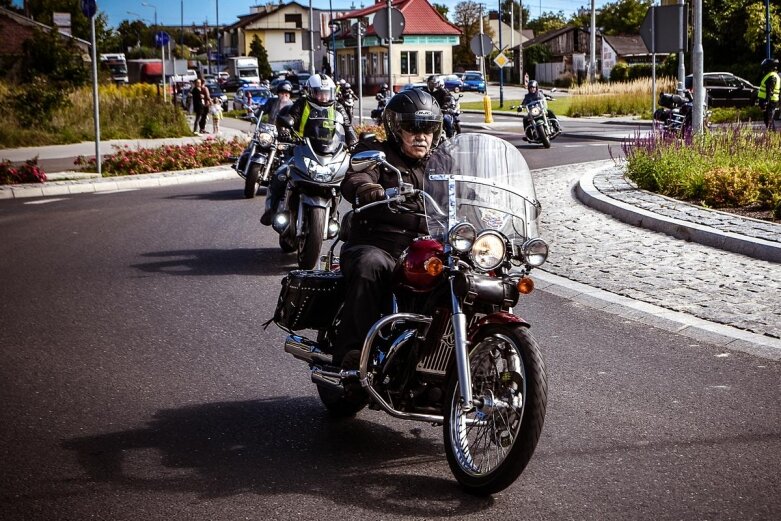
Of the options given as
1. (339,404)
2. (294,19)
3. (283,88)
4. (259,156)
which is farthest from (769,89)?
(294,19)

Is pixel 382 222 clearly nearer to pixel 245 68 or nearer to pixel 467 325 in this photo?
pixel 467 325

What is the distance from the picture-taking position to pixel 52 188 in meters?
19.0

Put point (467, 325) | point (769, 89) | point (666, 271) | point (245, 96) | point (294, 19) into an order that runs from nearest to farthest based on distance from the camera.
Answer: point (467, 325)
point (666, 271)
point (769, 89)
point (245, 96)
point (294, 19)

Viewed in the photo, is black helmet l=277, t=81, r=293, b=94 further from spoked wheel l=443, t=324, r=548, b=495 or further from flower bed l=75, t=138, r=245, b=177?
spoked wheel l=443, t=324, r=548, b=495

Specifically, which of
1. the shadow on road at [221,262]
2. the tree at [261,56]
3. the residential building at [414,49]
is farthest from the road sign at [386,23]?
the tree at [261,56]

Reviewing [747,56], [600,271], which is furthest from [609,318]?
[747,56]

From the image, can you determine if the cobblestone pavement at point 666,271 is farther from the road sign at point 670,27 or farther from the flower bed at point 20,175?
the flower bed at point 20,175

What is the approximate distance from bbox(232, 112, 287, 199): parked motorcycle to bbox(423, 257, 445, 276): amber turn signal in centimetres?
1015

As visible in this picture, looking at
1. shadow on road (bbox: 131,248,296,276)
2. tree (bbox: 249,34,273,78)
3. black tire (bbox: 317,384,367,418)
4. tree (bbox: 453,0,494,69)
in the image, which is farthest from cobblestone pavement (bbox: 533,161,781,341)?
tree (bbox: 453,0,494,69)

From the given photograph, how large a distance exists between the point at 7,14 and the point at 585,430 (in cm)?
6556

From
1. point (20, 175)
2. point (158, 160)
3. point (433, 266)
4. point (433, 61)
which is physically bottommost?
point (433, 266)

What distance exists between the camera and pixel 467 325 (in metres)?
4.68

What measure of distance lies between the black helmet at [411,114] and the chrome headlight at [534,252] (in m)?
1.05

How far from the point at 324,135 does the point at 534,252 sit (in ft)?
20.1
